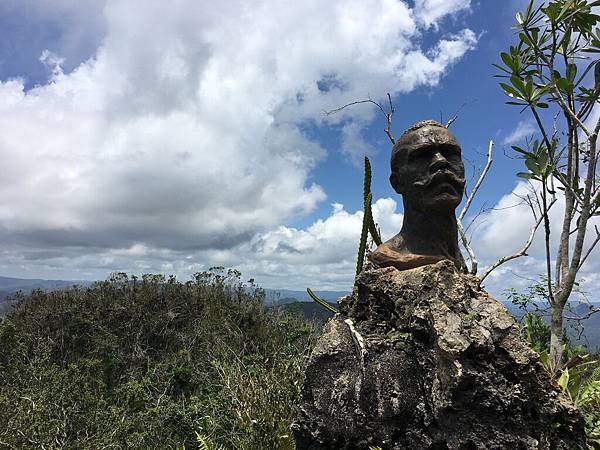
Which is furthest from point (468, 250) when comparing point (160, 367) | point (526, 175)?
point (160, 367)

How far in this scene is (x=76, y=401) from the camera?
7.41 m

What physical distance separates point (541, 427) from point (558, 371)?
259 centimetres

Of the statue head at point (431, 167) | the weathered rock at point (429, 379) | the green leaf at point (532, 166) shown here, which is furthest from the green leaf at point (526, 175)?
the weathered rock at point (429, 379)

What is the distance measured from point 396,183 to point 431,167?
482 mm

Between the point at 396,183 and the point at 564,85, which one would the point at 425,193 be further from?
the point at 564,85

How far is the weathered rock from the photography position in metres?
3.22

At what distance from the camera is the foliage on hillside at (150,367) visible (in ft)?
→ 22.4

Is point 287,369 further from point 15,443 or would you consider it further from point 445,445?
point 445,445

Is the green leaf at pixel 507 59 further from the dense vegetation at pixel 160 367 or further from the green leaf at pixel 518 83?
the dense vegetation at pixel 160 367

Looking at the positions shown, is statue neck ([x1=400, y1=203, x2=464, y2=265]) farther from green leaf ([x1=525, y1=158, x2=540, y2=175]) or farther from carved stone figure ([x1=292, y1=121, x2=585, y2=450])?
green leaf ([x1=525, y1=158, x2=540, y2=175])

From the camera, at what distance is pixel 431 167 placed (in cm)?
459

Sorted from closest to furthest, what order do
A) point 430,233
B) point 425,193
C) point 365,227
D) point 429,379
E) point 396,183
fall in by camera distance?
point 429,379, point 425,193, point 430,233, point 396,183, point 365,227

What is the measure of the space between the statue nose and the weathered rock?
3.48 feet

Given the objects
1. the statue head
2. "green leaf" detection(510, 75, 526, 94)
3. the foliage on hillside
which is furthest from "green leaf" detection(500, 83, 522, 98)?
the foliage on hillside
